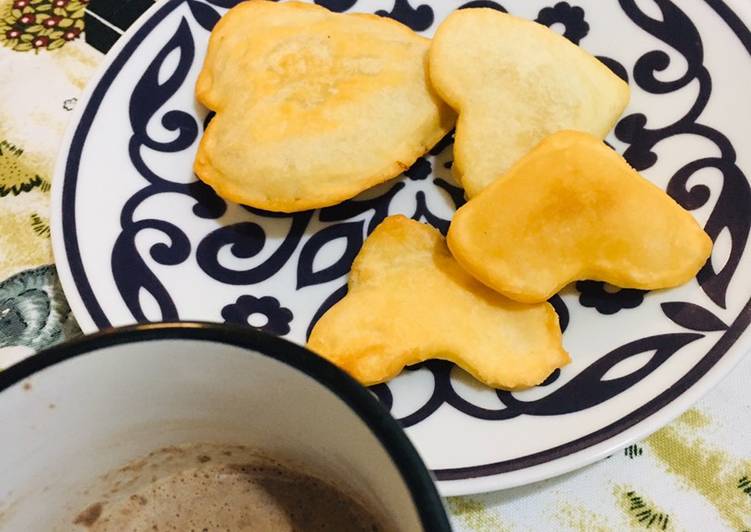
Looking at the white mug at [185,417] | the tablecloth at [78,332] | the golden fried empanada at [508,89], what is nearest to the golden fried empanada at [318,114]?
the golden fried empanada at [508,89]

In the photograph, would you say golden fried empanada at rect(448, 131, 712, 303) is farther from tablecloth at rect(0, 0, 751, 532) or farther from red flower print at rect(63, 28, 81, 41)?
red flower print at rect(63, 28, 81, 41)

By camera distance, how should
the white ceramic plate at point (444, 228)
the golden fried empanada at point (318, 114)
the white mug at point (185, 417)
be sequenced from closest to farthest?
the white mug at point (185, 417)
the white ceramic plate at point (444, 228)
the golden fried empanada at point (318, 114)

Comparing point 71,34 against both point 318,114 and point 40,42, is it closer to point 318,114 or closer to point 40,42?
point 40,42

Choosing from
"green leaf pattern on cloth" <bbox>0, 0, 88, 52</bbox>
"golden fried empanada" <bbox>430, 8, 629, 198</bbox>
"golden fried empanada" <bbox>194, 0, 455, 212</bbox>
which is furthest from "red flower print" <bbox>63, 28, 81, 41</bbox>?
"golden fried empanada" <bbox>430, 8, 629, 198</bbox>

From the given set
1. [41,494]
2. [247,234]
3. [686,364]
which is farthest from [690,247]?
[41,494]

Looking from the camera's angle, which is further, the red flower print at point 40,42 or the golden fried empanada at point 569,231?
the red flower print at point 40,42

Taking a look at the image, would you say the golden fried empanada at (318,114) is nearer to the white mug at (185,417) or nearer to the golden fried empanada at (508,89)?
the golden fried empanada at (508,89)
